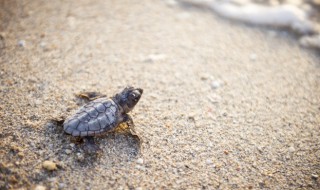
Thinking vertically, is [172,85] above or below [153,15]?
below

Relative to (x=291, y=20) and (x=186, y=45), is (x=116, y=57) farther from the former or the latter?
(x=291, y=20)

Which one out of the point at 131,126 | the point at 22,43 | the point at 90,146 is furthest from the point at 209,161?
the point at 22,43

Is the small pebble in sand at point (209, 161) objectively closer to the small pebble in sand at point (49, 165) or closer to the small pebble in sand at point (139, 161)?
the small pebble in sand at point (139, 161)

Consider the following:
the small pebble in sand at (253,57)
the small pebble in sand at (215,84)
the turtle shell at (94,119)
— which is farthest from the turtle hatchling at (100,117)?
the small pebble in sand at (253,57)

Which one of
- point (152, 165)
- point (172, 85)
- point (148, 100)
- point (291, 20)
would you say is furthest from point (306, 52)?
point (152, 165)

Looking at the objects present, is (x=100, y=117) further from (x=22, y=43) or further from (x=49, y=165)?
(x=22, y=43)

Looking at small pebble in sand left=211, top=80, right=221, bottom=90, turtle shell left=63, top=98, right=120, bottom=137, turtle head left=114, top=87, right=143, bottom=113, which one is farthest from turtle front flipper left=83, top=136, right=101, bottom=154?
small pebble in sand left=211, top=80, right=221, bottom=90

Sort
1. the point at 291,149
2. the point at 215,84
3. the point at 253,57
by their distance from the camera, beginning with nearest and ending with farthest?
the point at 291,149, the point at 215,84, the point at 253,57

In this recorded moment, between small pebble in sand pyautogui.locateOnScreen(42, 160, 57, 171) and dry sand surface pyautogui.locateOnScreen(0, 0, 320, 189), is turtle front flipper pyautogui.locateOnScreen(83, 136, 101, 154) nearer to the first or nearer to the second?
dry sand surface pyautogui.locateOnScreen(0, 0, 320, 189)
